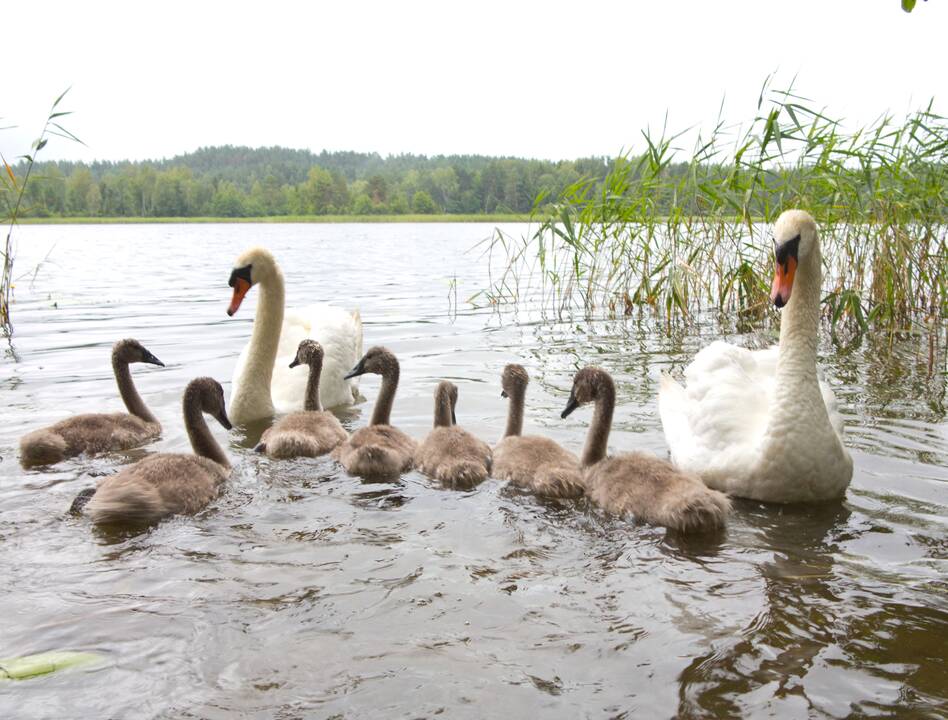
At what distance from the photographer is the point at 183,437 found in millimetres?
7090

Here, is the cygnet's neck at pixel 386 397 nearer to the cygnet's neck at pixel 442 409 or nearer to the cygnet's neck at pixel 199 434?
the cygnet's neck at pixel 442 409

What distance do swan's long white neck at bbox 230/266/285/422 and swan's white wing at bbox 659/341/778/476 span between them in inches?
142

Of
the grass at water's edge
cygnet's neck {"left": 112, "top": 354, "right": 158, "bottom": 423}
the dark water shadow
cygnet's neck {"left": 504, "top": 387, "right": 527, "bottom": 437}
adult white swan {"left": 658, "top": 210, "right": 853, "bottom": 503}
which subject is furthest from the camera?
the grass at water's edge

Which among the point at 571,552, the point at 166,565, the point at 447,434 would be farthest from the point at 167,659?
the point at 447,434

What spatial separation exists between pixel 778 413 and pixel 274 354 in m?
4.65

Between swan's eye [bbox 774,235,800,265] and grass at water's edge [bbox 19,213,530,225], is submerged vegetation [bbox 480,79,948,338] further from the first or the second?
grass at water's edge [bbox 19,213,530,225]

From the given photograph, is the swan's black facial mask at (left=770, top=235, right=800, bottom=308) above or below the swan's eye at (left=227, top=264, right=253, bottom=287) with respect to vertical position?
above

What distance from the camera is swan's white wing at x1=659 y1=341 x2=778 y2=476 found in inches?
219

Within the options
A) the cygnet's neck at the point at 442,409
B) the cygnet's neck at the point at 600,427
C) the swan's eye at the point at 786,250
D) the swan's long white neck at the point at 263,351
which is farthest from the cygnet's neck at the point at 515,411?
the swan's long white neck at the point at 263,351

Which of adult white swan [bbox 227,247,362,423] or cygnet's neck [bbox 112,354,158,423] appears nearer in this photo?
cygnet's neck [bbox 112,354,158,423]

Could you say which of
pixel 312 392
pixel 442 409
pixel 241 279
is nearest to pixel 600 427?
pixel 442 409

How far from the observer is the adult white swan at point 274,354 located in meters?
7.78

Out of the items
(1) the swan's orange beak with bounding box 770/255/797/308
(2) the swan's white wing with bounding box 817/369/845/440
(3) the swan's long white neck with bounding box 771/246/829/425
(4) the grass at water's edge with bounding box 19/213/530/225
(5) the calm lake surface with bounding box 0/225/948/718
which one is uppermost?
(4) the grass at water's edge with bounding box 19/213/530/225

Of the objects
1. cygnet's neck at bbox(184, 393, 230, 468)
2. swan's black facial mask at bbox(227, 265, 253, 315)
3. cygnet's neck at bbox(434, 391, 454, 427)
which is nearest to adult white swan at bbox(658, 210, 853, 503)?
cygnet's neck at bbox(434, 391, 454, 427)
